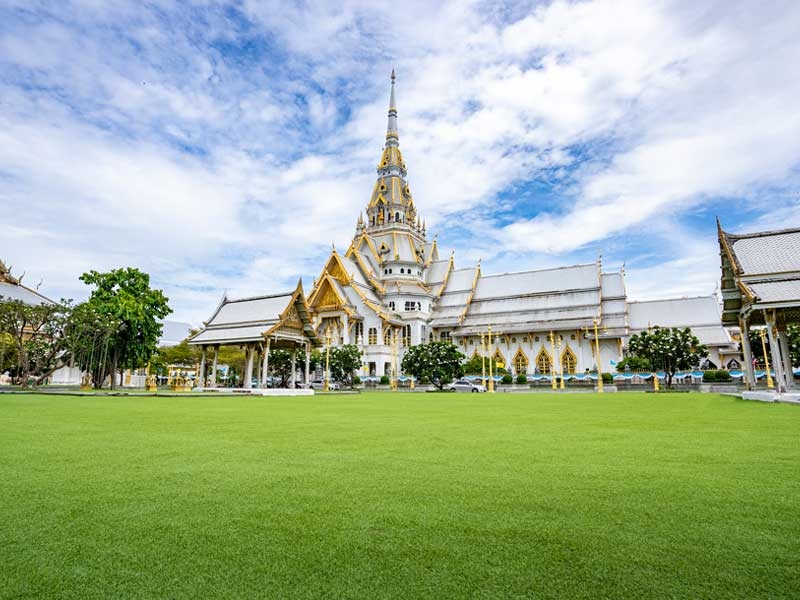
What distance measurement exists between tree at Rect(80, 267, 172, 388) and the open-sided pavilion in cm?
278

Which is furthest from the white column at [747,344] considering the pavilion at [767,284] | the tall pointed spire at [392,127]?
the tall pointed spire at [392,127]

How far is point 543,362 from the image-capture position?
42.7 meters

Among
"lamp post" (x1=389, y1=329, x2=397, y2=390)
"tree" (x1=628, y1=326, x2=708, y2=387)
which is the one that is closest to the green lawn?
"tree" (x1=628, y1=326, x2=708, y2=387)

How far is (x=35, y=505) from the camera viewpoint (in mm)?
3094

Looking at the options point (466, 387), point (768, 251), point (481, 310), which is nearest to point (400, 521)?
point (768, 251)

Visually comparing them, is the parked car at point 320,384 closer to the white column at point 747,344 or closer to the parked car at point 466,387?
the parked car at point 466,387

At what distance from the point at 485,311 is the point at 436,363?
14277mm

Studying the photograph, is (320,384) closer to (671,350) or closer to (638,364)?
(638,364)

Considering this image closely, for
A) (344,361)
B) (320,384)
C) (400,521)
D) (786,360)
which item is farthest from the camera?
(320,384)

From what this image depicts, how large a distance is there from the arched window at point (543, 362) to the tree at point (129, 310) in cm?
3040

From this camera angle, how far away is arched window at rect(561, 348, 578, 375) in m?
41.6

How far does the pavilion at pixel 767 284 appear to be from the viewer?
49.5ft

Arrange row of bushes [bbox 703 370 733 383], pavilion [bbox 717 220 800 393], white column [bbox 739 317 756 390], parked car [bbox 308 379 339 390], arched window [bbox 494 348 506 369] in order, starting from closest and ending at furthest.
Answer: pavilion [bbox 717 220 800 393] → white column [bbox 739 317 756 390] → row of bushes [bbox 703 370 733 383] → parked car [bbox 308 379 339 390] → arched window [bbox 494 348 506 369]

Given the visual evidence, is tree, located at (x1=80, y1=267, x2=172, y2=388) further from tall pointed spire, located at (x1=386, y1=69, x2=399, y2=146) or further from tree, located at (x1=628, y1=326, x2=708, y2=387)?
tall pointed spire, located at (x1=386, y1=69, x2=399, y2=146)
